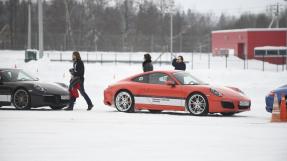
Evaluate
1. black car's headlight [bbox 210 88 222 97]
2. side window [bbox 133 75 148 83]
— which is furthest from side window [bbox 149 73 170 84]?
black car's headlight [bbox 210 88 222 97]

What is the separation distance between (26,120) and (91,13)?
84.3 m

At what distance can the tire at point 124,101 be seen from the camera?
59.3 feet

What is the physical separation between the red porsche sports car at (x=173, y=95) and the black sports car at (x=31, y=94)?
4.82ft

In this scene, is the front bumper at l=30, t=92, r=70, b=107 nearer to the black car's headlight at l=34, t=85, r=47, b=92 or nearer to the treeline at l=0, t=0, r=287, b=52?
the black car's headlight at l=34, t=85, r=47, b=92

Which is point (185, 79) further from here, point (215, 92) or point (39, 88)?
Answer: point (39, 88)

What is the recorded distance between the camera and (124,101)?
18.2m

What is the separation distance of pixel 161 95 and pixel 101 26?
7905cm

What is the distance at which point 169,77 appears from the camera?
58.7 ft

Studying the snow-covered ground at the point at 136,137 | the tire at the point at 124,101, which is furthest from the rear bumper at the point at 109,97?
the snow-covered ground at the point at 136,137

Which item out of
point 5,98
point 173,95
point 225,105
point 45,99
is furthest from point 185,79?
point 5,98

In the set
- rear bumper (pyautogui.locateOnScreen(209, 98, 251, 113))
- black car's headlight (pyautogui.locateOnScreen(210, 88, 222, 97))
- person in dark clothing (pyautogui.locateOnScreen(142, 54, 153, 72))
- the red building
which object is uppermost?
the red building

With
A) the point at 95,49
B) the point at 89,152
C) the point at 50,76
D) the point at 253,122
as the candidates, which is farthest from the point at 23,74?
the point at 95,49

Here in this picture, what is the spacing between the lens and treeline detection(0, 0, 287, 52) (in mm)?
85500

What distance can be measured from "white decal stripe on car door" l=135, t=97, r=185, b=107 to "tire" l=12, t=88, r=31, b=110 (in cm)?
324
